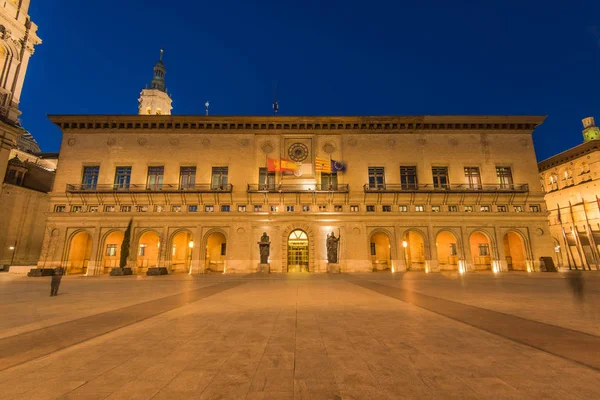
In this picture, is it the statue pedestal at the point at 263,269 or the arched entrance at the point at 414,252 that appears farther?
the arched entrance at the point at 414,252

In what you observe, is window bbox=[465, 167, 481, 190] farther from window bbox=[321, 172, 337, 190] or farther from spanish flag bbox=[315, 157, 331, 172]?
spanish flag bbox=[315, 157, 331, 172]

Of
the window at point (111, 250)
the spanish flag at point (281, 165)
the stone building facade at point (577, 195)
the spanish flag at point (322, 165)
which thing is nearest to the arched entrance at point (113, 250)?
the window at point (111, 250)

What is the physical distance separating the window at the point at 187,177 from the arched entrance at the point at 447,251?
31.4 metres

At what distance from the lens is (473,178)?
32.2 metres

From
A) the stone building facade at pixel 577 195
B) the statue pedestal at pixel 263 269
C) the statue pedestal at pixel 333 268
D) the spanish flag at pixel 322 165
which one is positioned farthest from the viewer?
the stone building facade at pixel 577 195

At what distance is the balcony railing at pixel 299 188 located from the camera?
30.5 m

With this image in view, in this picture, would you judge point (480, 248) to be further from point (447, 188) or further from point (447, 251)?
point (447, 188)

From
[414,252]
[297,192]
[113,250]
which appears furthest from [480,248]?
[113,250]

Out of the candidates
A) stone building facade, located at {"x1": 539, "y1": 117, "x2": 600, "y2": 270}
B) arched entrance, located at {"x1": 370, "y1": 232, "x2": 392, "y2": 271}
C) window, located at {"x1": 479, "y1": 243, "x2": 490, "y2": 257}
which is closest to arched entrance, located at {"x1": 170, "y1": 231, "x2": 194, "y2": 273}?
arched entrance, located at {"x1": 370, "y1": 232, "x2": 392, "y2": 271}

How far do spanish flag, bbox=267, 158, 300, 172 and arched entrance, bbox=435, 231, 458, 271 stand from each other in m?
20.5

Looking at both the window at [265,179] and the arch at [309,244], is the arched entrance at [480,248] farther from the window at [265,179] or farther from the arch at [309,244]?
the window at [265,179]

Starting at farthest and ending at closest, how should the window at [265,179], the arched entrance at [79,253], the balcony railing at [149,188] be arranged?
the window at [265,179] → the balcony railing at [149,188] → the arched entrance at [79,253]

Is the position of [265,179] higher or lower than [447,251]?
higher

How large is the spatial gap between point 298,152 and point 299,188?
472 cm
